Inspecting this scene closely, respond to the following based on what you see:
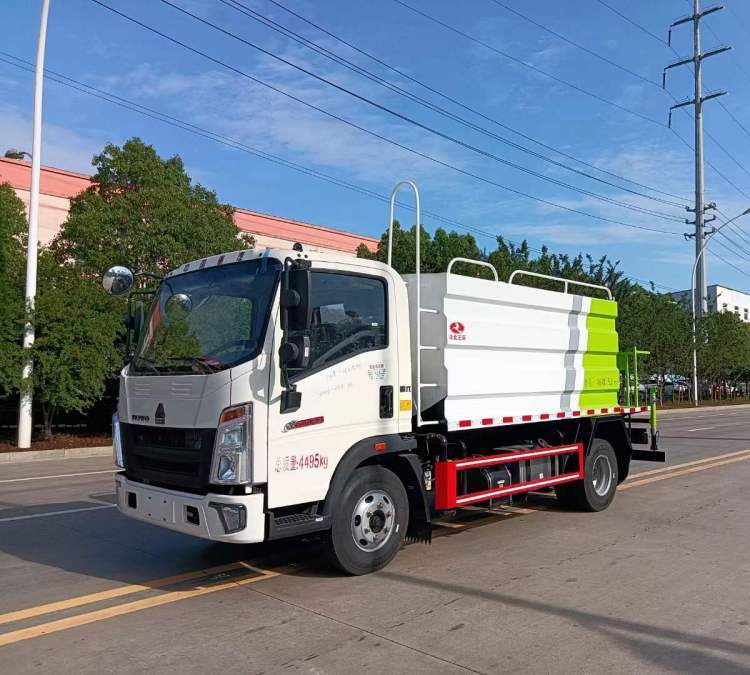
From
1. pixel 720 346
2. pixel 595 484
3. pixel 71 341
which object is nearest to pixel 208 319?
pixel 595 484

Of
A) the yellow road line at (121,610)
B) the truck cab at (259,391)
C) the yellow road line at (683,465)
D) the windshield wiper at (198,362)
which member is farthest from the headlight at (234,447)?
the yellow road line at (683,465)

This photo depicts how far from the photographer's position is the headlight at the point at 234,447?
4.82 m

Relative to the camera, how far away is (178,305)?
584 cm

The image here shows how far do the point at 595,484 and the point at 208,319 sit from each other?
542cm

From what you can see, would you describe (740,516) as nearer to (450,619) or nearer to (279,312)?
(450,619)

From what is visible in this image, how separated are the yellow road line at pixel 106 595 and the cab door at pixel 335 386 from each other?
4.31 ft

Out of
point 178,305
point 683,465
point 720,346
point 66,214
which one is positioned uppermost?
point 66,214

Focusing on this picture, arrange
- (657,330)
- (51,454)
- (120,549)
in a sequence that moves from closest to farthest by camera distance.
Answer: (120,549)
(51,454)
(657,330)

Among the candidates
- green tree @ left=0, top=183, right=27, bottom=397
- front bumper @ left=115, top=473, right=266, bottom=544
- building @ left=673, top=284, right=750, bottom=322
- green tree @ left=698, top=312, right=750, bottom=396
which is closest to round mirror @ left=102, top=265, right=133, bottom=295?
front bumper @ left=115, top=473, right=266, bottom=544

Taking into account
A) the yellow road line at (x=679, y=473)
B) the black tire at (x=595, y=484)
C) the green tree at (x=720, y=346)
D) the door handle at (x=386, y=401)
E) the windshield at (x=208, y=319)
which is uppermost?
the green tree at (x=720, y=346)

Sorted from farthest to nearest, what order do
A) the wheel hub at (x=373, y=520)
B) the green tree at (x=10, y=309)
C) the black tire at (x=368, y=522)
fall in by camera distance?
1. the green tree at (x=10, y=309)
2. the wheel hub at (x=373, y=520)
3. the black tire at (x=368, y=522)

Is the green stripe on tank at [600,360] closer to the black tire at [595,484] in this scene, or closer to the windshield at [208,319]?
the black tire at [595,484]

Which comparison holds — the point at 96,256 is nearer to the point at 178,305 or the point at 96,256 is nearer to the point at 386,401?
the point at 178,305

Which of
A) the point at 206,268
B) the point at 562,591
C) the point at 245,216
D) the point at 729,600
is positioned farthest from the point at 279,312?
the point at 245,216
